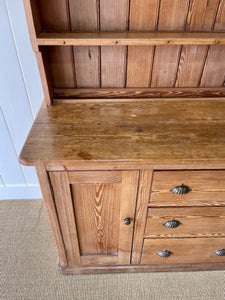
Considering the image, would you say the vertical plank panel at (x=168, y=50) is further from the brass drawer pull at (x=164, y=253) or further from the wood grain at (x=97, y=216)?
the brass drawer pull at (x=164, y=253)

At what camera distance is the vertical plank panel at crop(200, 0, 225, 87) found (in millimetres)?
1059

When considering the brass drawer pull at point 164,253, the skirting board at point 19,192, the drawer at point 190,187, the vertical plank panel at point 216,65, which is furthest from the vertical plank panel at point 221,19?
the skirting board at point 19,192

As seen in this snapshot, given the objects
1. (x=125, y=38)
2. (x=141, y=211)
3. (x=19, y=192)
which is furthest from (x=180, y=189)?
(x=19, y=192)

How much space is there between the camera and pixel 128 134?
0.96 m

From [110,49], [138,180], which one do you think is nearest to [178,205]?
[138,180]

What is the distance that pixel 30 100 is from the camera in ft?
4.49

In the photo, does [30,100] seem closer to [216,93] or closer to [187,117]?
[187,117]

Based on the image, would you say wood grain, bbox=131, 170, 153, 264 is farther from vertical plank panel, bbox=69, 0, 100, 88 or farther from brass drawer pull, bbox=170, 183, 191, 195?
vertical plank panel, bbox=69, 0, 100, 88

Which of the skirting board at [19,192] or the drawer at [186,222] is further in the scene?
the skirting board at [19,192]

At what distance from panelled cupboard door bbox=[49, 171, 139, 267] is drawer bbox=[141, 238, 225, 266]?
12cm

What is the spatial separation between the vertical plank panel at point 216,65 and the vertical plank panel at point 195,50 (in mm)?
25

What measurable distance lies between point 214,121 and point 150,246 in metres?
0.72

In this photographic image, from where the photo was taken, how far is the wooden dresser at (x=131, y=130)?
0.90 meters

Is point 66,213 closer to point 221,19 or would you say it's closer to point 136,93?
point 136,93
